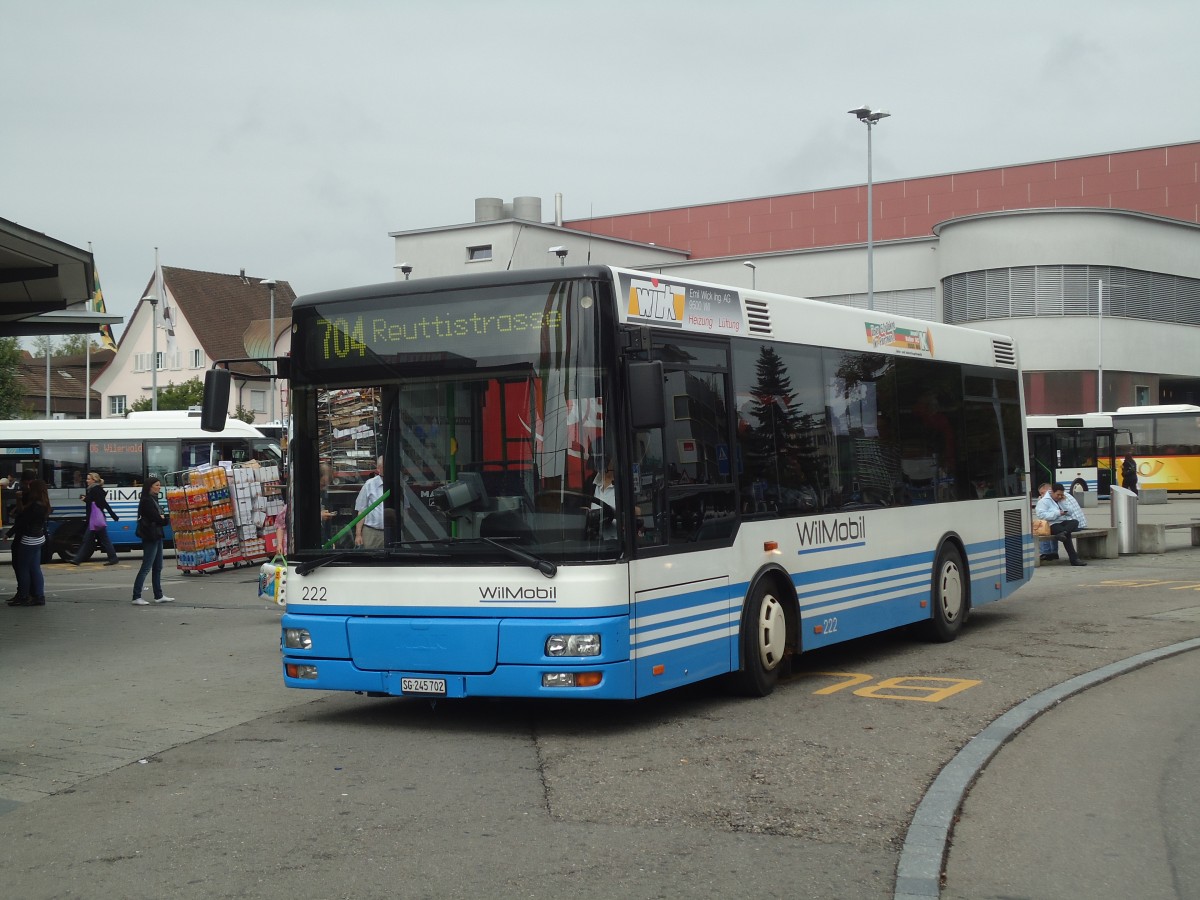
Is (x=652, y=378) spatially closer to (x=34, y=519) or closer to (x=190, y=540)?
(x=34, y=519)

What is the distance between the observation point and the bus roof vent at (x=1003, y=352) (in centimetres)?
1496

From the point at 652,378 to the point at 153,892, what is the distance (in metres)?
4.17

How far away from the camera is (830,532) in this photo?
11.1 meters

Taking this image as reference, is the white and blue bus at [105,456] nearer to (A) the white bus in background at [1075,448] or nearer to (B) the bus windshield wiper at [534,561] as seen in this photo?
(B) the bus windshield wiper at [534,561]

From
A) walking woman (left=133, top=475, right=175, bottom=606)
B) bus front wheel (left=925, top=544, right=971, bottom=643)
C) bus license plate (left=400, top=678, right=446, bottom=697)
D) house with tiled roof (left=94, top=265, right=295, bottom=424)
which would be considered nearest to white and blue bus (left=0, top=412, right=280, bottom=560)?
walking woman (left=133, top=475, right=175, bottom=606)

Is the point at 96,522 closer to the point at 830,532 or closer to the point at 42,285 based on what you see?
the point at 42,285

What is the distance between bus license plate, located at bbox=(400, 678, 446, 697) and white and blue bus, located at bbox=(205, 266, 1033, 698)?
14 mm

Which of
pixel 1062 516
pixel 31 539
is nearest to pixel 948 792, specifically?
pixel 31 539

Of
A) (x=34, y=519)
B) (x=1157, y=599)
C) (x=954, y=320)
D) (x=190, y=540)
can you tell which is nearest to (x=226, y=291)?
(x=954, y=320)

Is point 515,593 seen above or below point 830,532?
below

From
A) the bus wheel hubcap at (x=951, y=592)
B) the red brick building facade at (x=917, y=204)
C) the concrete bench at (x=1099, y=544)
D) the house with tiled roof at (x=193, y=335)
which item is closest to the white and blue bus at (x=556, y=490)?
the bus wheel hubcap at (x=951, y=592)

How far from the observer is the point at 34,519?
18672 millimetres

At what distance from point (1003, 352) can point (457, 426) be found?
824 cm

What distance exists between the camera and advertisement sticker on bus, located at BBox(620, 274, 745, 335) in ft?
29.7
